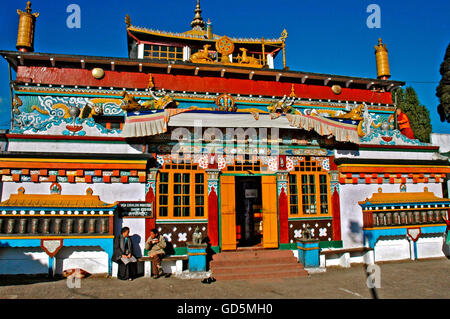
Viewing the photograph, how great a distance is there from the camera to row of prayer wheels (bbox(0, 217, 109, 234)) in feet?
31.4

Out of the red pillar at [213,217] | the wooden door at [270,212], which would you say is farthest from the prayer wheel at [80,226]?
the wooden door at [270,212]

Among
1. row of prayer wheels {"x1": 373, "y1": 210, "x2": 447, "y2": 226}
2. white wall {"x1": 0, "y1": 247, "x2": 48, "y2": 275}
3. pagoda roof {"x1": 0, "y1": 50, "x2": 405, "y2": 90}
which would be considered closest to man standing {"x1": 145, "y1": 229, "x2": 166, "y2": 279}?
white wall {"x1": 0, "y1": 247, "x2": 48, "y2": 275}

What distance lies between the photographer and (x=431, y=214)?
12898 millimetres

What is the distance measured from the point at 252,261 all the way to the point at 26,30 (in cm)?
1244

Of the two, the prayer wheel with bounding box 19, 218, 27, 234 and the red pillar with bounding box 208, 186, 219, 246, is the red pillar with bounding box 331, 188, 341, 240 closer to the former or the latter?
the red pillar with bounding box 208, 186, 219, 246

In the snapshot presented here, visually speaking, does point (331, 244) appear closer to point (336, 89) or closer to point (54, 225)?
point (336, 89)

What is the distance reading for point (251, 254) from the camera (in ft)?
36.5

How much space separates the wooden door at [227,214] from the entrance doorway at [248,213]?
204 centimetres

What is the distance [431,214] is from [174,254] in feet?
31.3

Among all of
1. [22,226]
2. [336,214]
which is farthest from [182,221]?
[336,214]

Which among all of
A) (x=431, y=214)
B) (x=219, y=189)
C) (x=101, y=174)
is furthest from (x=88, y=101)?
(x=431, y=214)

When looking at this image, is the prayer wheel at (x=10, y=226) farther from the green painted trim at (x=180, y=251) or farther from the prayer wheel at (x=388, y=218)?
the prayer wheel at (x=388, y=218)

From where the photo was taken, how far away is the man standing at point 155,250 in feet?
33.5

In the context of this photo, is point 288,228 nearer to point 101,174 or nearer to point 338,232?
point 338,232
